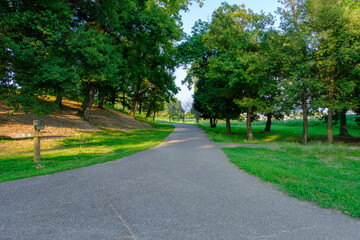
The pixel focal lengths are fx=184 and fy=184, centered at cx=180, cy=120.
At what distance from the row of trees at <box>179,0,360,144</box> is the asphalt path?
1140cm

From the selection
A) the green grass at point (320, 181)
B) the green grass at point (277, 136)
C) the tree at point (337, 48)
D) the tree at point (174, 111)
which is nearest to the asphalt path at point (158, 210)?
the green grass at point (320, 181)

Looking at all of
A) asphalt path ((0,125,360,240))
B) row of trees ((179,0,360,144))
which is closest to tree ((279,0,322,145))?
row of trees ((179,0,360,144))

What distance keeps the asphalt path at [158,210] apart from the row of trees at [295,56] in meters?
11.4

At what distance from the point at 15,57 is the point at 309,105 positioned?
18.4m

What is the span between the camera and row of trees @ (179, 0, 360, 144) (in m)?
12.0

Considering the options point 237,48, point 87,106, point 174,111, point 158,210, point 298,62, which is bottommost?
point 158,210

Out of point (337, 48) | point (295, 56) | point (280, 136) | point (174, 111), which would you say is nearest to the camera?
point (337, 48)

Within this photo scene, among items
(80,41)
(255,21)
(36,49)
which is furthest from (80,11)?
(255,21)

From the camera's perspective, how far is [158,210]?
310 centimetres

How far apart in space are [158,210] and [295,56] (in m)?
14.3

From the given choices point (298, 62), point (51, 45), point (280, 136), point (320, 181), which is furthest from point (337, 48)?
point (51, 45)

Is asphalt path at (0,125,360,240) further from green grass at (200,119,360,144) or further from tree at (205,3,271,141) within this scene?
tree at (205,3,271,141)

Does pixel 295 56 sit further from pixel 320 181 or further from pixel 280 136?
pixel 320 181

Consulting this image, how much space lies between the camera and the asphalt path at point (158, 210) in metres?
2.52
